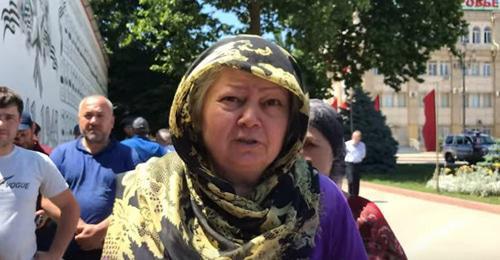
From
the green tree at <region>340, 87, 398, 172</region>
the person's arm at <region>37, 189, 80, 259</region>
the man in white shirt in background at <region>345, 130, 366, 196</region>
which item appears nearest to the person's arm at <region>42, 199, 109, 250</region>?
the person's arm at <region>37, 189, 80, 259</region>

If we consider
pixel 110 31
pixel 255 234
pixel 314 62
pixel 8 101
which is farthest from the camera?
pixel 110 31

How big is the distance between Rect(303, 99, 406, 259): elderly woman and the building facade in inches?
2667

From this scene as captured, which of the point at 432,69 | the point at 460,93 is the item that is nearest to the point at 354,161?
the point at 432,69

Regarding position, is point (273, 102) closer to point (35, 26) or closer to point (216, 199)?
point (216, 199)

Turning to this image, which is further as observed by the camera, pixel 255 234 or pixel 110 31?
pixel 110 31

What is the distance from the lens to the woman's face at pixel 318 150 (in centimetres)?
277

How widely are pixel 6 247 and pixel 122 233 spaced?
6.48ft

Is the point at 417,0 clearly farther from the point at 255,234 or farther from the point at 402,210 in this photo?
the point at 255,234

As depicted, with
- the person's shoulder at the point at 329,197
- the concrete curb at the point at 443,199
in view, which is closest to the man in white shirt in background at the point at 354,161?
the concrete curb at the point at 443,199

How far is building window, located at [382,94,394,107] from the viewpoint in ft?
231

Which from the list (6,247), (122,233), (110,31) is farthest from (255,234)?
(110,31)

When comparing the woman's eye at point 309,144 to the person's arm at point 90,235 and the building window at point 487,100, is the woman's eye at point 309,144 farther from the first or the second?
the building window at point 487,100

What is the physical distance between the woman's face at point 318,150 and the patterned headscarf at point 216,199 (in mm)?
966

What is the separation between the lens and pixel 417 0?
28.3 metres
